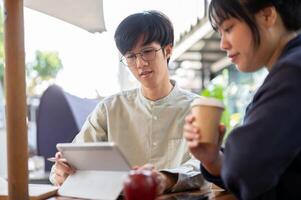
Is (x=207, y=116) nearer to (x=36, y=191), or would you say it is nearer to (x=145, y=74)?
(x=36, y=191)

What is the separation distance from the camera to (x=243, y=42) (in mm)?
825

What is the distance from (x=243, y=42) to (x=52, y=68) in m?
10.8

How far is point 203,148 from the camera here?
32.0 inches

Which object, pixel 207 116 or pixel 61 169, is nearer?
pixel 207 116

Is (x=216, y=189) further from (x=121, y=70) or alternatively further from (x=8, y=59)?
(x=121, y=70)

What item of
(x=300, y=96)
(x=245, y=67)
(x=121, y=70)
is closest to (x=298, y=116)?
(x=300, y=96)

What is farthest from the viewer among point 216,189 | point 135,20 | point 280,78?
point 135,20

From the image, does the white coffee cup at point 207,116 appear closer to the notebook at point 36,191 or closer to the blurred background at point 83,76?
the blurred background at point 83,76

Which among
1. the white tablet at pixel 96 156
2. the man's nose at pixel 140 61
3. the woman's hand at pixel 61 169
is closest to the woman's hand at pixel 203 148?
the white tablet at pixel 96 156

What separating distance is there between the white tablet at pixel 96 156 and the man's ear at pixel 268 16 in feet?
1.34

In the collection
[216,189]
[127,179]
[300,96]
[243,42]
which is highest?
[243,42]

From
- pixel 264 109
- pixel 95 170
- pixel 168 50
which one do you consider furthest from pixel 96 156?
pixel 168 50

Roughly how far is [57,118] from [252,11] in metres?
1.60

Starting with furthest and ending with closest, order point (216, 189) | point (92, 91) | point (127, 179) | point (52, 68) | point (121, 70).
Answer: point (52, 68) < point (92, 91) < point (121, 70) < point (216, 189) < point (127, 179)
